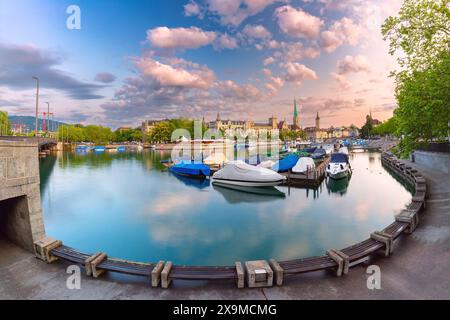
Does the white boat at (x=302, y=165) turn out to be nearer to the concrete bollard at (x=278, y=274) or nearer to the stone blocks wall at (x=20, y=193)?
the concrete bollard at (x=278, y=274)

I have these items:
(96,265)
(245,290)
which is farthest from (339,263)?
(96,265)

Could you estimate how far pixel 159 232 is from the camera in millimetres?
16891

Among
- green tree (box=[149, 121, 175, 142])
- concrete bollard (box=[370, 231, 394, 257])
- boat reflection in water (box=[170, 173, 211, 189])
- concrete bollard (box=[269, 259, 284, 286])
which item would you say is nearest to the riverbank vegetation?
concrete bollard (box=[370, 231, 394, 257])

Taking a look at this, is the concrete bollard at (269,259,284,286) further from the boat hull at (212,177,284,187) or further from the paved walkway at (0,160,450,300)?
the boat hull at (212,177,284,187)

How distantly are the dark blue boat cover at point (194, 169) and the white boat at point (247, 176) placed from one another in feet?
17.4

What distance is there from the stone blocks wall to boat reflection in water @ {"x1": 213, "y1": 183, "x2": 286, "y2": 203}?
686 inches

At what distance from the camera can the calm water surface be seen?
1418 cm

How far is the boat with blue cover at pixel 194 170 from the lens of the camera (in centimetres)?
3709

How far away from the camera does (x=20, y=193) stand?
29.1 feet

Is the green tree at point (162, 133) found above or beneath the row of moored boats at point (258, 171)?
above

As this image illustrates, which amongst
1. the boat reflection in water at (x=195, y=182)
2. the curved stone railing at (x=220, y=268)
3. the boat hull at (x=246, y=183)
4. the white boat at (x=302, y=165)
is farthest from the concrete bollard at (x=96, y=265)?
the white boat at (x=302, y=165)

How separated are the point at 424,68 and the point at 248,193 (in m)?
18.8

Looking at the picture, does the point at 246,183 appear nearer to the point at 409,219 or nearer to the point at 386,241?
the point at 409,219
